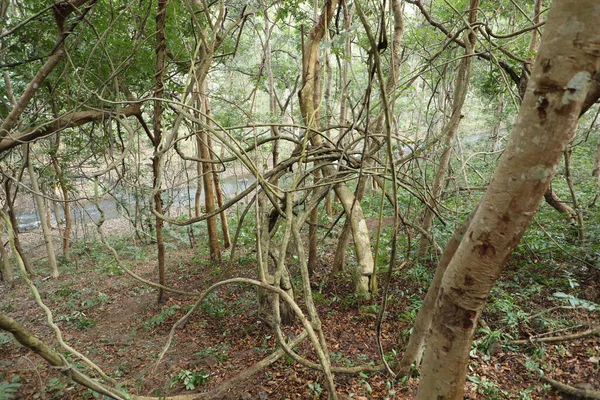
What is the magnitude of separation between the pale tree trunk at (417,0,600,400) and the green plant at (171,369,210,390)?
223 cm

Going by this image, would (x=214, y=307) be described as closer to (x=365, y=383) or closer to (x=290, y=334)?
(x=290, y=334)

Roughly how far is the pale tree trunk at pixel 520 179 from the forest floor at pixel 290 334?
4.80 feet

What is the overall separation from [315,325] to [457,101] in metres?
2.77

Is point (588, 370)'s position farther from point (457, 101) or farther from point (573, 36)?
point (573, 36)

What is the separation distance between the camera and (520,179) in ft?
3.42

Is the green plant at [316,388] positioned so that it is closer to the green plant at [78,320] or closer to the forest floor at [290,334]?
the forest floor at [290,334]

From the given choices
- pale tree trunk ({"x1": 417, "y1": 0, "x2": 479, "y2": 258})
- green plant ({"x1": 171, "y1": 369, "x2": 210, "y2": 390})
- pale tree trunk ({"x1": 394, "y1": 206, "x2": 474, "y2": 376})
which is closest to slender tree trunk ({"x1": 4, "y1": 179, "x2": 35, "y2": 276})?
green plant ({"x1": 171, "y1": 369, "x2": 210, "y2": 390})

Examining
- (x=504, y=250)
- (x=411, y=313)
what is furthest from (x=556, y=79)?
(x=411, y=313)

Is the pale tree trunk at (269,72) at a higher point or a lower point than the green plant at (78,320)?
higher

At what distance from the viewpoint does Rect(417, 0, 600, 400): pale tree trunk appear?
915 mm

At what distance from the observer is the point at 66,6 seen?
256 centimetres

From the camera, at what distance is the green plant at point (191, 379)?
2900 millimetres

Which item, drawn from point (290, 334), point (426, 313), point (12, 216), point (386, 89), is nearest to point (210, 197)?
point (290, 334)

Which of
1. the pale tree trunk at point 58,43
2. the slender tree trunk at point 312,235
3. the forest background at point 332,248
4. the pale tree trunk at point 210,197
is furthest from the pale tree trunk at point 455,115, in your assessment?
the pale tree trunk at point 58,43
